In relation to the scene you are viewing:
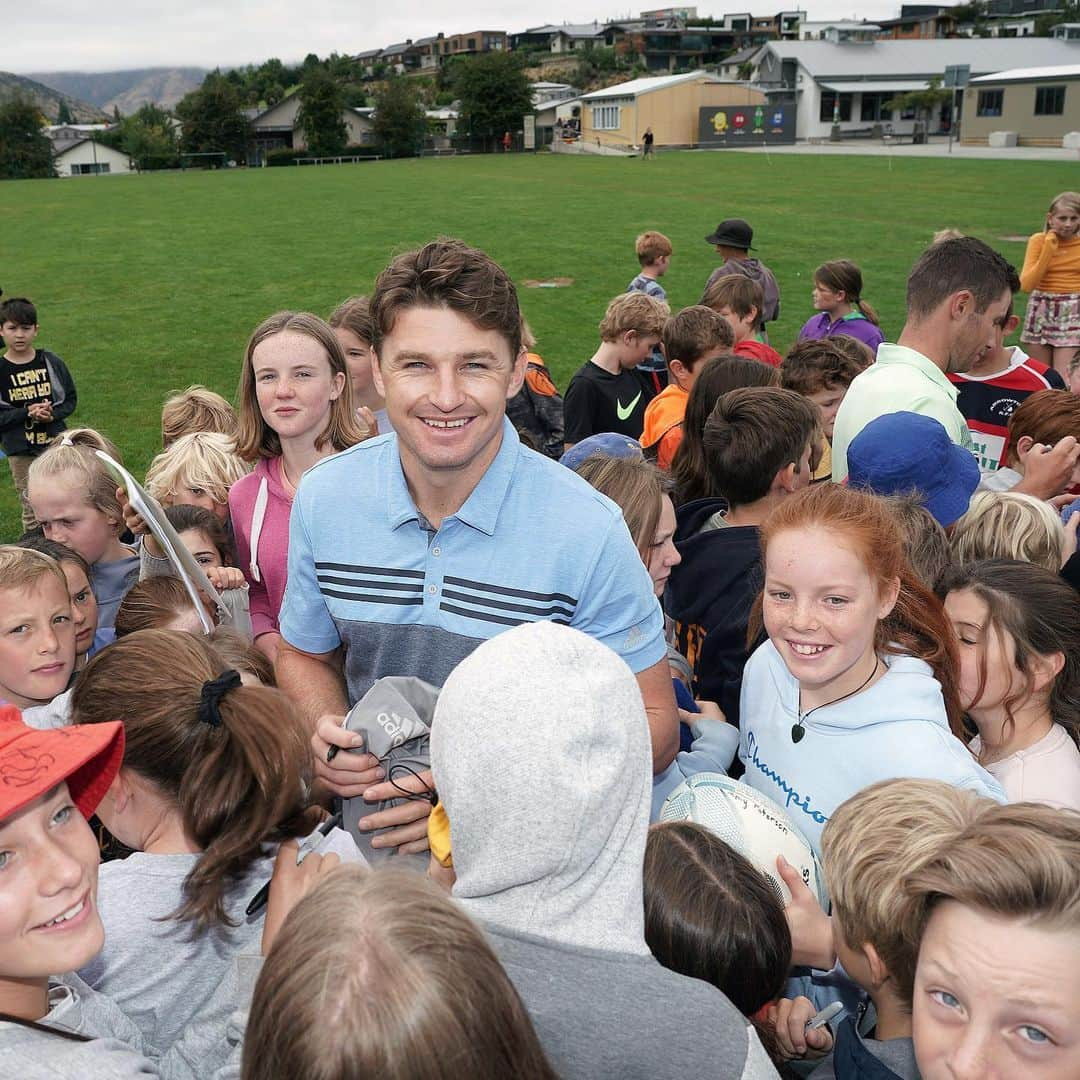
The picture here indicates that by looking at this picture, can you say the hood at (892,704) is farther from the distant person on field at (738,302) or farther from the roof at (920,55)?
the roof at (920,55)

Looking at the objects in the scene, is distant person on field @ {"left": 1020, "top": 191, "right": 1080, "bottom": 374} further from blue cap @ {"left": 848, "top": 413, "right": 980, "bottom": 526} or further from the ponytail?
the ponytail

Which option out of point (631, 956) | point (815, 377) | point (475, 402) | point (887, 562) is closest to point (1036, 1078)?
point (631, 956)

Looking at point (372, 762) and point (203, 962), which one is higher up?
point (372, 762)

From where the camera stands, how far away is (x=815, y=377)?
5.96 m

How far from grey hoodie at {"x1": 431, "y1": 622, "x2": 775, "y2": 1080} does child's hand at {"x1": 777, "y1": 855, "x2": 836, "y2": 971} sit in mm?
644

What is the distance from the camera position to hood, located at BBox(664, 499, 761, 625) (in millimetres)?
3676

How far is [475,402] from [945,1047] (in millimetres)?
1778

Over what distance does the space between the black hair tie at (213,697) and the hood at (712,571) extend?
1880mm

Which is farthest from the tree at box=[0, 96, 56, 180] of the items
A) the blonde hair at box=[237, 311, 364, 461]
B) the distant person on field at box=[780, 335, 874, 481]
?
the blonde hair at box=[237, 311, 364, 461]

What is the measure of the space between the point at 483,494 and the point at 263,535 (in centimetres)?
167

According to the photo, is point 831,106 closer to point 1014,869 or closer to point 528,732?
point 1014,869

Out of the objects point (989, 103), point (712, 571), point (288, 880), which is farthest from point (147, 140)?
point (288, 880)

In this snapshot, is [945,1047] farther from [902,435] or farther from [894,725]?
[902,435]

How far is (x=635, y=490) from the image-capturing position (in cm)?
378
